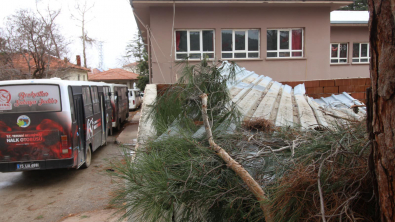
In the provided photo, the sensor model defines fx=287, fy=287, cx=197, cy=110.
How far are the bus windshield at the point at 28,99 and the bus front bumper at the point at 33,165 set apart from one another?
1.38m

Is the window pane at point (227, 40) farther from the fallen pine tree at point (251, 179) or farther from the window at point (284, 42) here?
the fallen pine tree at point (251, 179)

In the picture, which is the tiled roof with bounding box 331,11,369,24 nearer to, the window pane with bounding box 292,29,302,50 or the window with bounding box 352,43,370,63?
the window with bounding box 352,43,370,63

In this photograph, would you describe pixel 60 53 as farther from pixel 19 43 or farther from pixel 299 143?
pixel 299 143

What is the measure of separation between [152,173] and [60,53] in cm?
2545

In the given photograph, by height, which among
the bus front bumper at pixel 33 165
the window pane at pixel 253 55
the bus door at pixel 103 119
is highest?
the window pane at pixel 253 55

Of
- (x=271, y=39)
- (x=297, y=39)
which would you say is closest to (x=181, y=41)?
(x=271, y=39)

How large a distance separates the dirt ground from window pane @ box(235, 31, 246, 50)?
7911mm

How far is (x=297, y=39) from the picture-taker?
13484mm

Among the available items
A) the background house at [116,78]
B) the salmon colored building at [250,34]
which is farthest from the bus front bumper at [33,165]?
the background house at [116,78]

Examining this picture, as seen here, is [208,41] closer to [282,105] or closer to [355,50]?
A: [282,105]

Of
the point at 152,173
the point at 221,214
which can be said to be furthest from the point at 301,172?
the point at 152,173

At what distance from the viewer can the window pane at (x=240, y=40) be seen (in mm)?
13182

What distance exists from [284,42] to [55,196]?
11217 mm

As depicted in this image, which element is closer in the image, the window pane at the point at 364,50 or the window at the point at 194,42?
the window at the point at 194,42
